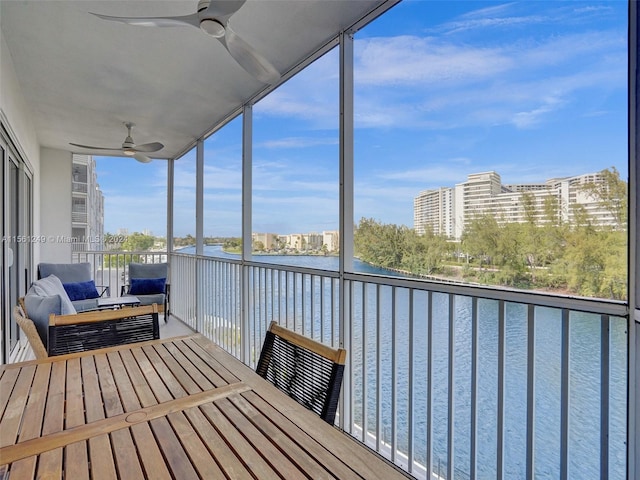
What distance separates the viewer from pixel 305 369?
4.30 ft

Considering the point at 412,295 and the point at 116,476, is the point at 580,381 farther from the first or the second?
the point at 116,476

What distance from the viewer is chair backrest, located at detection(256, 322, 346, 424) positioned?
3.84 feet

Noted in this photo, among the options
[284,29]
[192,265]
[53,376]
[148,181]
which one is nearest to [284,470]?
[53,376]

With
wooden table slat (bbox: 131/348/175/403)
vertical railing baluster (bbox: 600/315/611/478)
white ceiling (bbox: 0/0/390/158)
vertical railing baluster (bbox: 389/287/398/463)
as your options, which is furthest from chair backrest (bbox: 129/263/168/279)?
vertical railing baluster (bbox: 600/315/611/478)

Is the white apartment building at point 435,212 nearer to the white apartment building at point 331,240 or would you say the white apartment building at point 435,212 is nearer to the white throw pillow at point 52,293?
the white apartment building at point 331,240

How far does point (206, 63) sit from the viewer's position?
2.86m

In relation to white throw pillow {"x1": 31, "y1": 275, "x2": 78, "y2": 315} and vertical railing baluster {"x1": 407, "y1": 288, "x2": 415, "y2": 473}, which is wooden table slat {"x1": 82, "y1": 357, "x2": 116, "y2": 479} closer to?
white throw pillow {"x1": 31, "y1": 275, "x2": 78, "y2": 315}

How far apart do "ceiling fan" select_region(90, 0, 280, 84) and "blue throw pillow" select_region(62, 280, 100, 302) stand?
3.85 metres

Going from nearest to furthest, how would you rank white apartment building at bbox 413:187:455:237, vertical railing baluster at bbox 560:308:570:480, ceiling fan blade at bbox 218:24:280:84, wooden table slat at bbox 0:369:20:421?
wooden table slat at bbox 0:369:20:421
vertical railing baluster at bbox 560:308:570:480
ceiling fan blade at bbox 218:24:280:84
white apartment building at bbox 413:187:455:237

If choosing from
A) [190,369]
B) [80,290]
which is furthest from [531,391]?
[80,290]

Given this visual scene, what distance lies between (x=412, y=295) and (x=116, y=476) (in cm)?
147

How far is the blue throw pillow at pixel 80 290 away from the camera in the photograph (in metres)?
4.42

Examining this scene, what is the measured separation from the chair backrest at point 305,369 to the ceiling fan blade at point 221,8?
1428mm

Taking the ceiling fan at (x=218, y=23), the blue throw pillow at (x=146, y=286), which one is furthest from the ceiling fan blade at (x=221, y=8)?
the blue throw pillow at (x=146, y=286)
